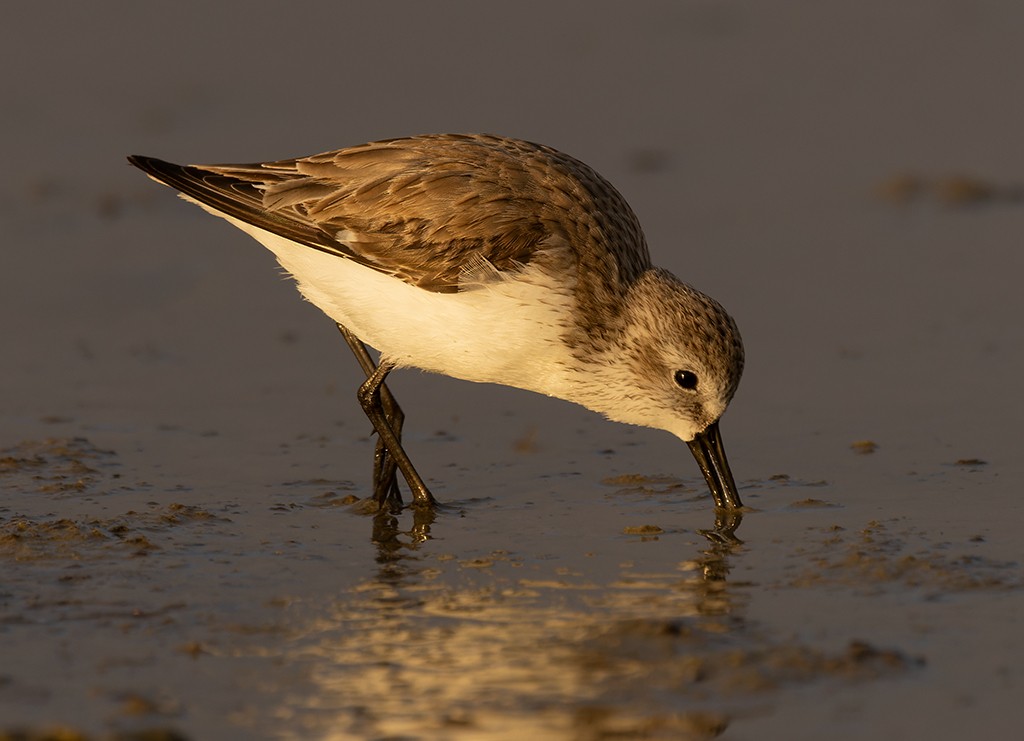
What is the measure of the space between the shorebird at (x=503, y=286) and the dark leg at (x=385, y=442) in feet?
0.04

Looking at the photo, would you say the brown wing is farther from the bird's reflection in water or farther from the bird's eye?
the bird's reflection in water

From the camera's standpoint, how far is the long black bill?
32.3ft

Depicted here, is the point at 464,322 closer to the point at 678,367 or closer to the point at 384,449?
the point at 384,449

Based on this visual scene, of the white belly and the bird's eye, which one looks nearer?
the white belly

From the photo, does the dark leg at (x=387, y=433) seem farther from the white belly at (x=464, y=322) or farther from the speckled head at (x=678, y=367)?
the speckled head at (x=678, y=367)

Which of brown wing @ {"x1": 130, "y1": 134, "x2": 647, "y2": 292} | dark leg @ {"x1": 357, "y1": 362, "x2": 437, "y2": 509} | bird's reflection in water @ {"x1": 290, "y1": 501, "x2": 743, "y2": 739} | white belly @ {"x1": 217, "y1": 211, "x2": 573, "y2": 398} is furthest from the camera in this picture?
dark leg @ {"x1": 357, "y1": 362, "x2": 437, "y2": 509}

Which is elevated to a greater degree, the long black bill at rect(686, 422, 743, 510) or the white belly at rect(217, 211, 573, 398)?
the white belly at rect(217, 211, 573, 398)

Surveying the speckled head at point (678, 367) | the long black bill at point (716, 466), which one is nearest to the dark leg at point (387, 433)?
the speckled head at point (678, 367)

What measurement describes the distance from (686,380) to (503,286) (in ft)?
3.90

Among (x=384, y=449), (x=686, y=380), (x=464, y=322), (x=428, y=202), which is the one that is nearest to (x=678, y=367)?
(x=686, y=380)

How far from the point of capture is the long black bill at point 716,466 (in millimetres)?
9852

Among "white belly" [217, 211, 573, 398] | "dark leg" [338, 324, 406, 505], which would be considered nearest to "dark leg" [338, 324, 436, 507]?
"dark leg" [338, 324, 406, 505]

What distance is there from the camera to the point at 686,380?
988 cm

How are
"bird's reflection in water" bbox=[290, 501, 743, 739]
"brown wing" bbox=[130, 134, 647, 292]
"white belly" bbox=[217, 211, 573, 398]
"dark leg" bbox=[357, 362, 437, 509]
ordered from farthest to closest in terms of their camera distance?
"dark leg" bbox=[357, 362, 437, 509] < "brown wing" bbox=[130, 134, 647, 292] < "white belly" bbox=[217, 211, 573, 398] < "bird's reflection in water" bbox=[290, 501, 743, 739]
